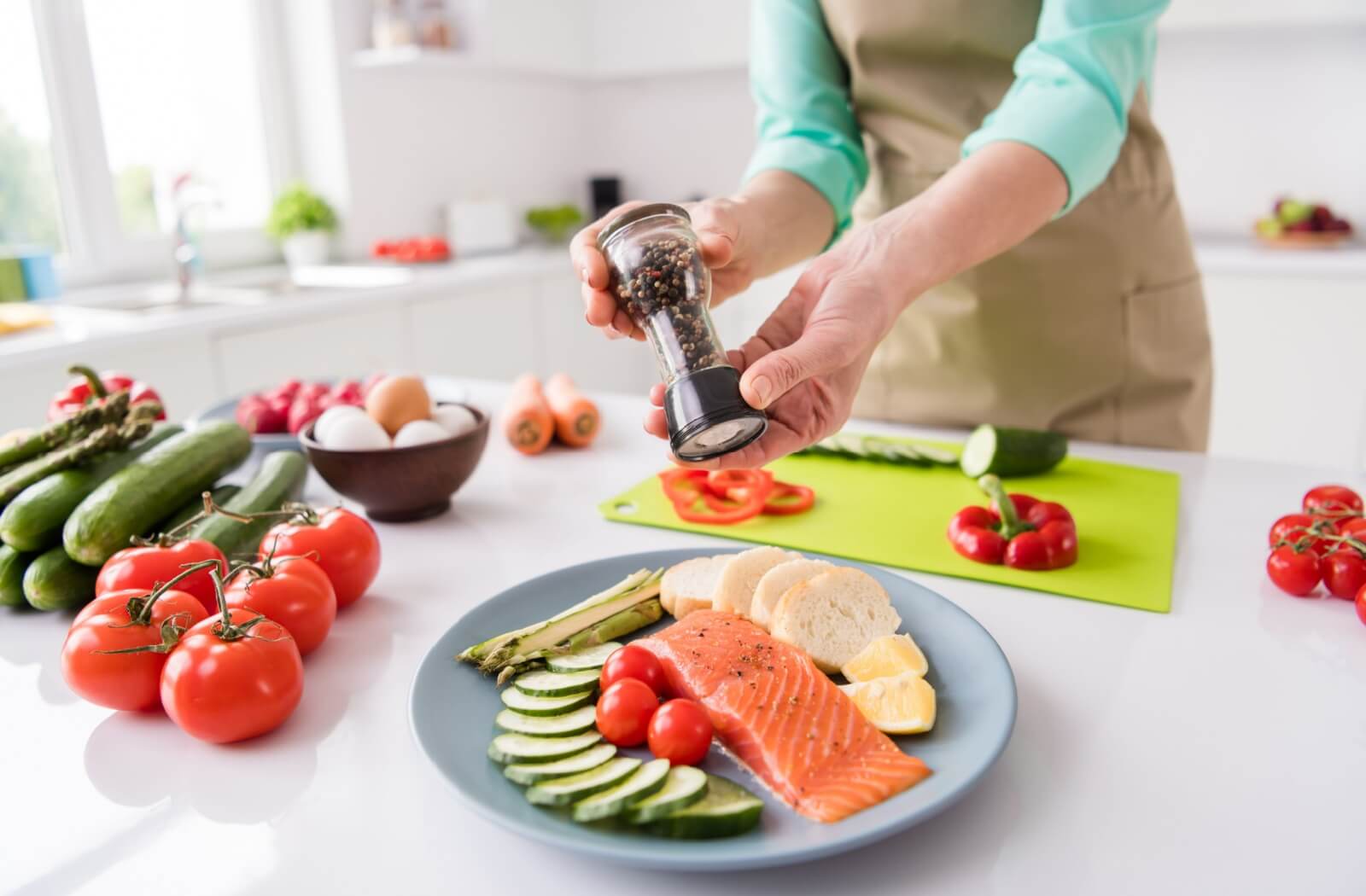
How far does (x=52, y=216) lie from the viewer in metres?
3.03

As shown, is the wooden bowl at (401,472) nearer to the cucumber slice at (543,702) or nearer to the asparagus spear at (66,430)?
the asparagus spear at (66,430)

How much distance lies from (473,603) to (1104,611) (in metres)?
0.64

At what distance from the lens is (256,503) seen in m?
1.12

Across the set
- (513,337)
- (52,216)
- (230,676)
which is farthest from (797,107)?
(52,216)

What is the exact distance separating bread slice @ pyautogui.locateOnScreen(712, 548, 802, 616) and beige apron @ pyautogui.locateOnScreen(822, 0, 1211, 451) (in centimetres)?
82

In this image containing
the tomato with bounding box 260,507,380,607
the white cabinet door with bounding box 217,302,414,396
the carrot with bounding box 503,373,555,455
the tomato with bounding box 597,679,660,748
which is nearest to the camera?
the tomato with bounding box 597,679,660,748

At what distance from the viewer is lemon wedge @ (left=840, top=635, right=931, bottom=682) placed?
811mm

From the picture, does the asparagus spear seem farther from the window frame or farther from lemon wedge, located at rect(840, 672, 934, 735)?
the window frame

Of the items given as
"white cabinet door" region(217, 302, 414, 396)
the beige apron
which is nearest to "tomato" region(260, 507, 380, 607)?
the beige apron

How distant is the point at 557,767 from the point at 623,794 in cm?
7

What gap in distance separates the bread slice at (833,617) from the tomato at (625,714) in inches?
6.2

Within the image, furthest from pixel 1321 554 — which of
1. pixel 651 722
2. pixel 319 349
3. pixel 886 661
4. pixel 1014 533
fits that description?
pixel 319 349

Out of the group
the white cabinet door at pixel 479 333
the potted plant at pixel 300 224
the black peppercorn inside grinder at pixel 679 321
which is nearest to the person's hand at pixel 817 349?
the black peppercorn inside grinder at pixel 679 321

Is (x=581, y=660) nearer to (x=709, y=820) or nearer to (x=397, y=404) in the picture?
(x=709, y=820)
